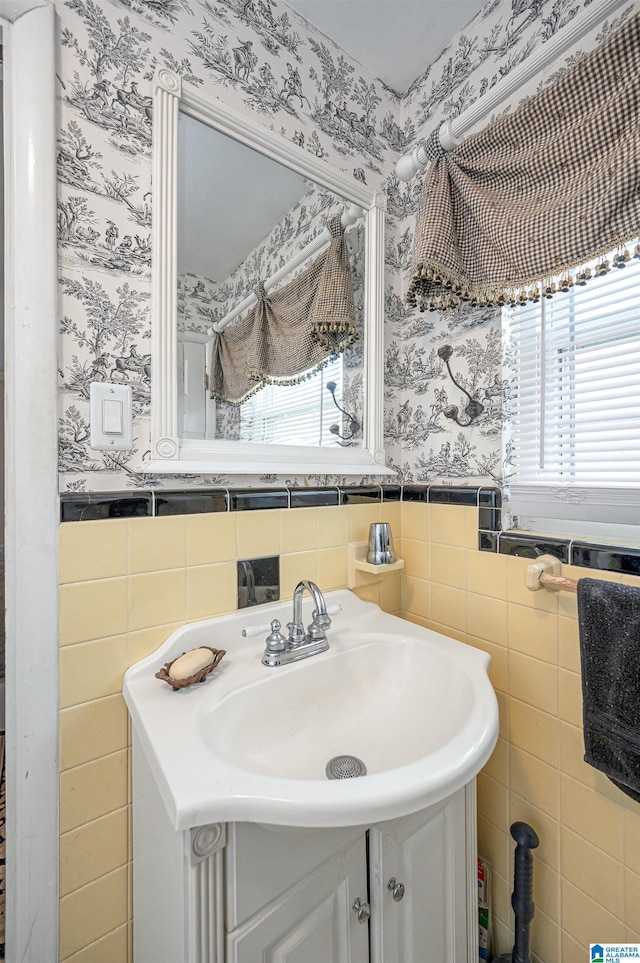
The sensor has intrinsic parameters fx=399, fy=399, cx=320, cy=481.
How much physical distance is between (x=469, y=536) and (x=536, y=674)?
0.35 m

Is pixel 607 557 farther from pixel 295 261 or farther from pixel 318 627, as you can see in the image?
pixel 295 261

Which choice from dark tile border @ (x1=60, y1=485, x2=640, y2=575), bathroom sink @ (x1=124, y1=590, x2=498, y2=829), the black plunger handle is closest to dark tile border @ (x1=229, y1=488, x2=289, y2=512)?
dark tile border @ (x1=60, y1=485, x2=640, y2=575)

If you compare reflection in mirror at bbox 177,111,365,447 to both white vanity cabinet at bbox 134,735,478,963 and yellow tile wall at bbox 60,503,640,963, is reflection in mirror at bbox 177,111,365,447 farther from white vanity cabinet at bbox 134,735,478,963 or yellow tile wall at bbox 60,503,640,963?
white vanity cabinet at bbox 134,735,478,963

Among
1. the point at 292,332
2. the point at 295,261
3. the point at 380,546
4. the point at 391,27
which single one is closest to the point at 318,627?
the point at 380,546

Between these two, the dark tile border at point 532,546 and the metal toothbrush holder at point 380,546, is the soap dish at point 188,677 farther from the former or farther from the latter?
the dark tile border at point 532,546

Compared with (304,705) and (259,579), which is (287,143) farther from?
(304,705)

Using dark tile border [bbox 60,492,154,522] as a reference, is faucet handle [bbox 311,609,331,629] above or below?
below

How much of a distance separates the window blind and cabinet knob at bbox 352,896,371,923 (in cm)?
88

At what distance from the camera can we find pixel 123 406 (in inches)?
30.6

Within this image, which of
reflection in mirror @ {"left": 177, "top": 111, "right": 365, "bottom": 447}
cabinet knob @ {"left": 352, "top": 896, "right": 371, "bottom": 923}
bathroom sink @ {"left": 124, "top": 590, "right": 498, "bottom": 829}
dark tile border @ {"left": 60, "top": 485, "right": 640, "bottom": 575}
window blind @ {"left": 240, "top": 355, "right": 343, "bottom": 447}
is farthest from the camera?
window blind @ {"left": 240, "top": 355, "right": 343, "bottom": 447}

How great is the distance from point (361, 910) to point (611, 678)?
1.94 feet

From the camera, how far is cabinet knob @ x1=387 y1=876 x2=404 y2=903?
693 mm

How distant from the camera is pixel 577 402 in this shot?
2.98 feet

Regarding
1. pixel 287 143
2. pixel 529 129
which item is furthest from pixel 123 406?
pixel 529 129
